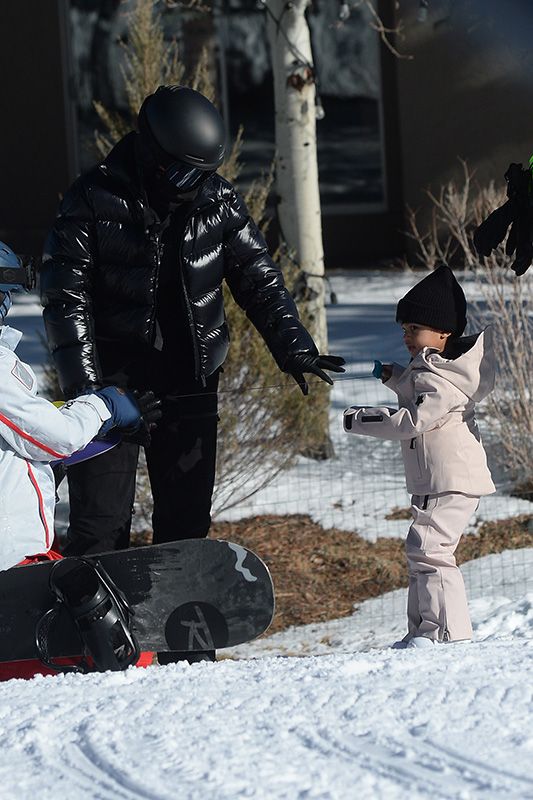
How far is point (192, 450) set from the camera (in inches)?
153

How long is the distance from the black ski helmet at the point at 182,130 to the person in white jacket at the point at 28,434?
0.55 meters

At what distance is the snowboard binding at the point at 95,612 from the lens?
136 inches

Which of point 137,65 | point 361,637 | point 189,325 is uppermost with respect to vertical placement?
point 137,65

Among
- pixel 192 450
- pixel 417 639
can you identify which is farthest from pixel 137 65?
pixel 417 639

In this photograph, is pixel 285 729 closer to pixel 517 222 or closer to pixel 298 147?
pixel 517 222

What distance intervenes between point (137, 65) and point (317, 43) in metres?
6.97

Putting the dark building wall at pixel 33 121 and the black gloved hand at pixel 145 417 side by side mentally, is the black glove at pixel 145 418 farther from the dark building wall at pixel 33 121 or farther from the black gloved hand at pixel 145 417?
the dark building wall at pixel 33 121

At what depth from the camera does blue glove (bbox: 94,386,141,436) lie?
11.5ft

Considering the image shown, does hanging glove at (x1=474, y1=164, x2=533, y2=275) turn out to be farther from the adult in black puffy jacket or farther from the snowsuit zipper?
the snowsuit zipper

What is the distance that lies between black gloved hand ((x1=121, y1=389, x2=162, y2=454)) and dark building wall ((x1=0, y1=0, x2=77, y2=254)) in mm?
9002

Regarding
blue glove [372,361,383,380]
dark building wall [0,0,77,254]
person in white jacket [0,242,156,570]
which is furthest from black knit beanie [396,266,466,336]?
dark building wall [0,0,77,254]

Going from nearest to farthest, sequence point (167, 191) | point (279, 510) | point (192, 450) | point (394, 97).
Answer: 1. point (167, 191)
2. point (192, 450)
3. point (279, 510)
4. point (394, 97)

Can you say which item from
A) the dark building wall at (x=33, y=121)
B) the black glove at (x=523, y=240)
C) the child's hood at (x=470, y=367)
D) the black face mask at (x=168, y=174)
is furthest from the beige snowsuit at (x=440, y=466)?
the dark building wall at (x=33, y=121)

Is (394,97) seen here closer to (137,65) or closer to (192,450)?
(137,65)
